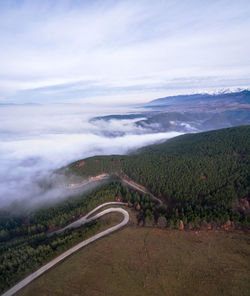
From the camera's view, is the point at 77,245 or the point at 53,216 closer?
the point at 77,245

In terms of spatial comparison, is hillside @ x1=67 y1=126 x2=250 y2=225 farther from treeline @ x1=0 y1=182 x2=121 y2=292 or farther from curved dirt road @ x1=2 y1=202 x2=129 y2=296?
treeline @ x1=0 y1=182 x2=121 y2=292

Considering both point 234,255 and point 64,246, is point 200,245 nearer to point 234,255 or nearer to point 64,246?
point 234,255

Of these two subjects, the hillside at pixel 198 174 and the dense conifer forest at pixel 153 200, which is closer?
the dense conifer forest at pixel 153 200

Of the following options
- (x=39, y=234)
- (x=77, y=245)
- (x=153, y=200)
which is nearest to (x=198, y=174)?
(x=153, y=200)

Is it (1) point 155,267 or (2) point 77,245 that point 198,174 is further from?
(2) point 77,245

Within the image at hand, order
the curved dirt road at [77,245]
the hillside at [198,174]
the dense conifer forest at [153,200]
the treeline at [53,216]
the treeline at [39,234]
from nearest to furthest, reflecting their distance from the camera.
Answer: the curved dirt road at [77,245] → the treeline at [39,234] → the dense conifer forest at [153,200] → the hillside at [198,174] → the treeline at [53,216]

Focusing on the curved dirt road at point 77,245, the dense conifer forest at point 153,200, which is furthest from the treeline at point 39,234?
the curved dirt road at point 77,245

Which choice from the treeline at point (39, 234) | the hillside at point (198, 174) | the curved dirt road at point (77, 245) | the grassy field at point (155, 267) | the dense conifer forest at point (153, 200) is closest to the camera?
the grassy field at point (155, 267)

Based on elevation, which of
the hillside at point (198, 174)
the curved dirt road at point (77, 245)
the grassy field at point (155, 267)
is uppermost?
the hillside at point (198, 174)

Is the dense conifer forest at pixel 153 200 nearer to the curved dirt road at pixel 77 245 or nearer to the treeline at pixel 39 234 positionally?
the treeline at pixel 39 234

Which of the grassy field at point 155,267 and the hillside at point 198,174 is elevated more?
the hillside at point 198,174
